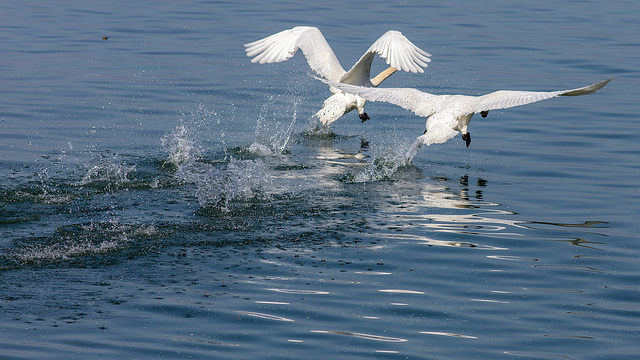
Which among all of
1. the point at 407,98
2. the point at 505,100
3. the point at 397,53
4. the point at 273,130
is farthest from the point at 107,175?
the point at 505,100

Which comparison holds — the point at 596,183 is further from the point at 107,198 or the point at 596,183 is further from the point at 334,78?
the point at 107,198

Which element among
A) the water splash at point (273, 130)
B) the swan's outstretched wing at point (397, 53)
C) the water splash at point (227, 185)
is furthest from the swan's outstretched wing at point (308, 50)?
the water splash at point (227, 185)

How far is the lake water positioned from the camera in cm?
653

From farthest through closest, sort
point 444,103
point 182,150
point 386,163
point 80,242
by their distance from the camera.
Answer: point 444,103
point 386,163
point 182,150
point 80,242

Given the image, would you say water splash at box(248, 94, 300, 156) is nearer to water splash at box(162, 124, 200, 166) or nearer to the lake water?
the lake water

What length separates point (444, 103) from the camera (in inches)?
483

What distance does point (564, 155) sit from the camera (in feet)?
42.2

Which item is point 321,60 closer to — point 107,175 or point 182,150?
point 182,150

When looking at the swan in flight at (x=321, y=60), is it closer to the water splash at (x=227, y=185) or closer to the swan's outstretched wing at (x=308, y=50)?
the swan's outstretched wing at (x=308, y=50)

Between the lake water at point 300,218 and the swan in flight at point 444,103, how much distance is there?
559 millimetres

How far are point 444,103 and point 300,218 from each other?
3.89 metres

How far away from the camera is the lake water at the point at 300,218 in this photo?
257 inches

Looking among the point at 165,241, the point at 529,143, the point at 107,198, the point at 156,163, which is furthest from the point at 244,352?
the point at 529,143

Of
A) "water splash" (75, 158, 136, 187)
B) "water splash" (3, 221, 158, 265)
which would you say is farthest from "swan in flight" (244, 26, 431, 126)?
"water splash" (3, 221, 158, 265)
